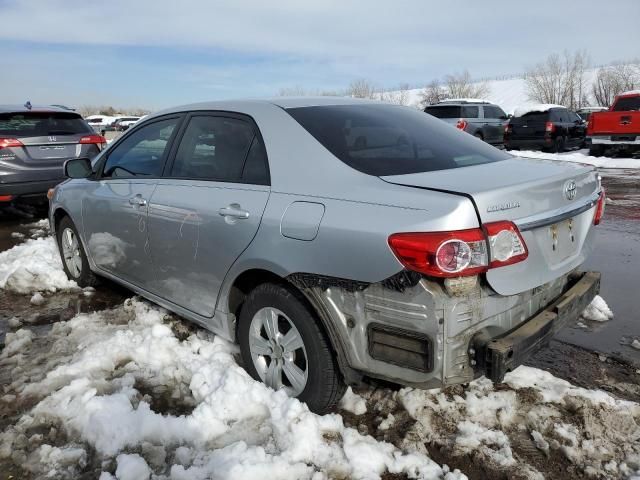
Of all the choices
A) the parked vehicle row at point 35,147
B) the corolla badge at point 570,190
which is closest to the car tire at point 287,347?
the corolla badge at point 570,190

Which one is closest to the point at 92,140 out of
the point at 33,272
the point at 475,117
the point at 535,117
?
the point at 33,272

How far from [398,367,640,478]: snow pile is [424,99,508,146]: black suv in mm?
15714

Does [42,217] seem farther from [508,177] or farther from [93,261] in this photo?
[508,177]

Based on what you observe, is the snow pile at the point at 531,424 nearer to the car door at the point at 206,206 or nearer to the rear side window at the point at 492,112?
the car door at the point at 206,206

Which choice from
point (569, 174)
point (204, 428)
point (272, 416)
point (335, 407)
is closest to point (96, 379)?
point (204, 428)

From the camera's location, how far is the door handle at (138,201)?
3676mm

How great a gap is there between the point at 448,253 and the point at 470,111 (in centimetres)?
1758

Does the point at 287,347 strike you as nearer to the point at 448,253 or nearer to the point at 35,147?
the point at 448,253

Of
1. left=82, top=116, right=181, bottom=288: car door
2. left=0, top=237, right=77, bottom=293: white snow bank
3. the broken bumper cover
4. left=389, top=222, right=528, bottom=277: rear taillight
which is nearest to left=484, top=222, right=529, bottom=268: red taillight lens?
left=389, top=222, right=528, bottom=277: rear taillight

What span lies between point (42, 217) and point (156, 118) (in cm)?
623

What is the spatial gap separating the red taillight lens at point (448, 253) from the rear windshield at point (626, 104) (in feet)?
50.6

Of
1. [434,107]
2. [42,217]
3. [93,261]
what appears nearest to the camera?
[93,261]

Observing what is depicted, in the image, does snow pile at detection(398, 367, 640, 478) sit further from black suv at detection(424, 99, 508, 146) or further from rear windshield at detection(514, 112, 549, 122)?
rear windshield at detection(514, 112, 549, 122)

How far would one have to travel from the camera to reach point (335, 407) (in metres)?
2.92
